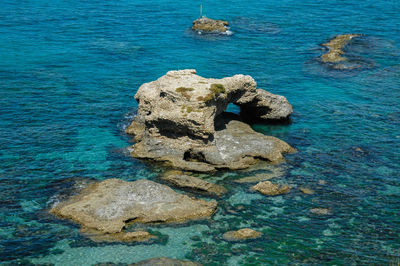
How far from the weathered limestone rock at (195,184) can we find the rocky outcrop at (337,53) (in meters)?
27.8

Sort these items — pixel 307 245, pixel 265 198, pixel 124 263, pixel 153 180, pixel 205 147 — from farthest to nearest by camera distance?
pixel 205 147, pixel 153 180, pixel 265 198, pixel 307 245, pixel 124 263

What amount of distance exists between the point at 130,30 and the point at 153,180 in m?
37.0

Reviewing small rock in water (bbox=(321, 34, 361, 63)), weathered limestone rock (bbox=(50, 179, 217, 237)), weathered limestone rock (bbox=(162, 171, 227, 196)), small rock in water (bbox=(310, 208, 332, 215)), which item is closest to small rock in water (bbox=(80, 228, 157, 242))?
weathered limestone rock (bbox=(50, 179, 217, 237))

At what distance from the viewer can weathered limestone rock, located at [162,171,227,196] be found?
95.5ft

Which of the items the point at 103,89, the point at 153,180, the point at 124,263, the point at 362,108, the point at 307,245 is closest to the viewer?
the point at 124,263

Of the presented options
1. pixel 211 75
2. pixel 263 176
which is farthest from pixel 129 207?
pixel 211 75

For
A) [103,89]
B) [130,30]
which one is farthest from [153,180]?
[130,30]

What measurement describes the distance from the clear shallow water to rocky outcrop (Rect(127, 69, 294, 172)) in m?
1.41

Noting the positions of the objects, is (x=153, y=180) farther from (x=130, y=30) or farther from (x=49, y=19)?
(x=49, y=19)

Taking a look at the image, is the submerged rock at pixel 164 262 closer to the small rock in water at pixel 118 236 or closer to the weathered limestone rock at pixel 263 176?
the small rock in water at pixel 118 236

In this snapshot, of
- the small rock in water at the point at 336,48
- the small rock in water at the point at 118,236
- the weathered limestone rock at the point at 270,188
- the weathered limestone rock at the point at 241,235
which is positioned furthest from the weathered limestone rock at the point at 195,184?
the small rock in water at the point at 336,48

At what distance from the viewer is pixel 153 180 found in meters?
30.5

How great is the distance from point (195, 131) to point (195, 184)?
182 inches

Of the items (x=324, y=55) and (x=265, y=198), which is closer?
(x=265, y=198)
